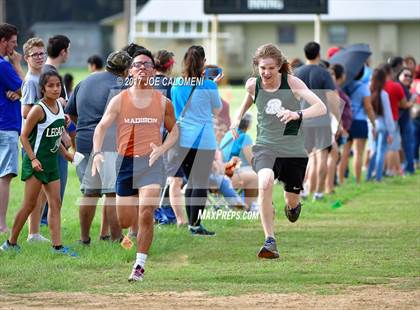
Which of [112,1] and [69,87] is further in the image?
[112,1]

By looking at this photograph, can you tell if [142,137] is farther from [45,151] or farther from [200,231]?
[200,231]

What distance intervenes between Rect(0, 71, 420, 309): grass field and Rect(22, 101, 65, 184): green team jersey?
797 millimetres

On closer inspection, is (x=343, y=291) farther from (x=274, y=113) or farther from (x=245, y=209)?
(x=245, y=209)

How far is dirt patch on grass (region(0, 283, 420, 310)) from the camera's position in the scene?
913 cm

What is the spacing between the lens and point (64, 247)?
12094 mm

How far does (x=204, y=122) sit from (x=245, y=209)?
2.92 metres

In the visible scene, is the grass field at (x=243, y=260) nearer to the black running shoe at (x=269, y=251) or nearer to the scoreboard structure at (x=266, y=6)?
the black running shoe at (x=269, y=251)

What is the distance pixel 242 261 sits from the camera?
1172 centimetres

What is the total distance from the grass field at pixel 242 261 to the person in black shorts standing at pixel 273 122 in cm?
64

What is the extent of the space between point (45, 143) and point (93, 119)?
2.94 ft

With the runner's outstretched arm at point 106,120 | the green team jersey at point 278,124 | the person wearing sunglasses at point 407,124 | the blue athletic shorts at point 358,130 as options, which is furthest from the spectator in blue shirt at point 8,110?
the person wearing sunglasses at point 407,124

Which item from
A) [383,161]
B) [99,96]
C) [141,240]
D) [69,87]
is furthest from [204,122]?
[383,161]

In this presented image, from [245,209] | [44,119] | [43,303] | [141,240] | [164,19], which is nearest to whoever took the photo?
[43,303]

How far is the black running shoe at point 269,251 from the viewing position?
465 inches
